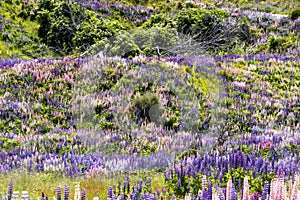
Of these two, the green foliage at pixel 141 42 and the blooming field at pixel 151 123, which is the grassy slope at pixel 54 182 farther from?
the green foliage at pixel 141 42

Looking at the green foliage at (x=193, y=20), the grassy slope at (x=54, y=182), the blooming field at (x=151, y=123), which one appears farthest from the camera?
the green foliage at (x=193, y=20)

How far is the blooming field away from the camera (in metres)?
6.59

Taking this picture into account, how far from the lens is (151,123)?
11320 mm

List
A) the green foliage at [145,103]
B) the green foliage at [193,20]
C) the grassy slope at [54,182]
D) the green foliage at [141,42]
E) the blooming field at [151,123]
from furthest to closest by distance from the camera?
the green foliage at [193,20]
the green foliage at [141,42]
the green foliage at [145,103]
the blooming field at [151,123]
the grassy slope at [54,182]

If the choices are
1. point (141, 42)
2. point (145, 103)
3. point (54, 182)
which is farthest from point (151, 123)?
point (141, 42)

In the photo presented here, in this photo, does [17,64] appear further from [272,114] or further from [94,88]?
[272,114]

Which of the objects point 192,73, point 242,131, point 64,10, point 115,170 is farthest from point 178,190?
point 64,10

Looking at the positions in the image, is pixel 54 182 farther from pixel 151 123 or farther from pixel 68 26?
pixel 68 26

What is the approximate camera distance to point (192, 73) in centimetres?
1410

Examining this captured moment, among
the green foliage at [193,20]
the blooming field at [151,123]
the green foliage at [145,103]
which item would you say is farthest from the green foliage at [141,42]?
the green foliage at [145,103]

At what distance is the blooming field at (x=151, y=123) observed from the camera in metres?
6.59

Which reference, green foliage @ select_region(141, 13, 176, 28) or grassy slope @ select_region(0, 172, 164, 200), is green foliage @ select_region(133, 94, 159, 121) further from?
green foliage @ select_region(141, 13, 176, 28)

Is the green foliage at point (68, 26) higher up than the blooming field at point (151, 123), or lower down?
higher up

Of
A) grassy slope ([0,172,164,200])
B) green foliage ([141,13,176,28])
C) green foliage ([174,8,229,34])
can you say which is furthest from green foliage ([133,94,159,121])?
green foliage ([174,8,229,34])
